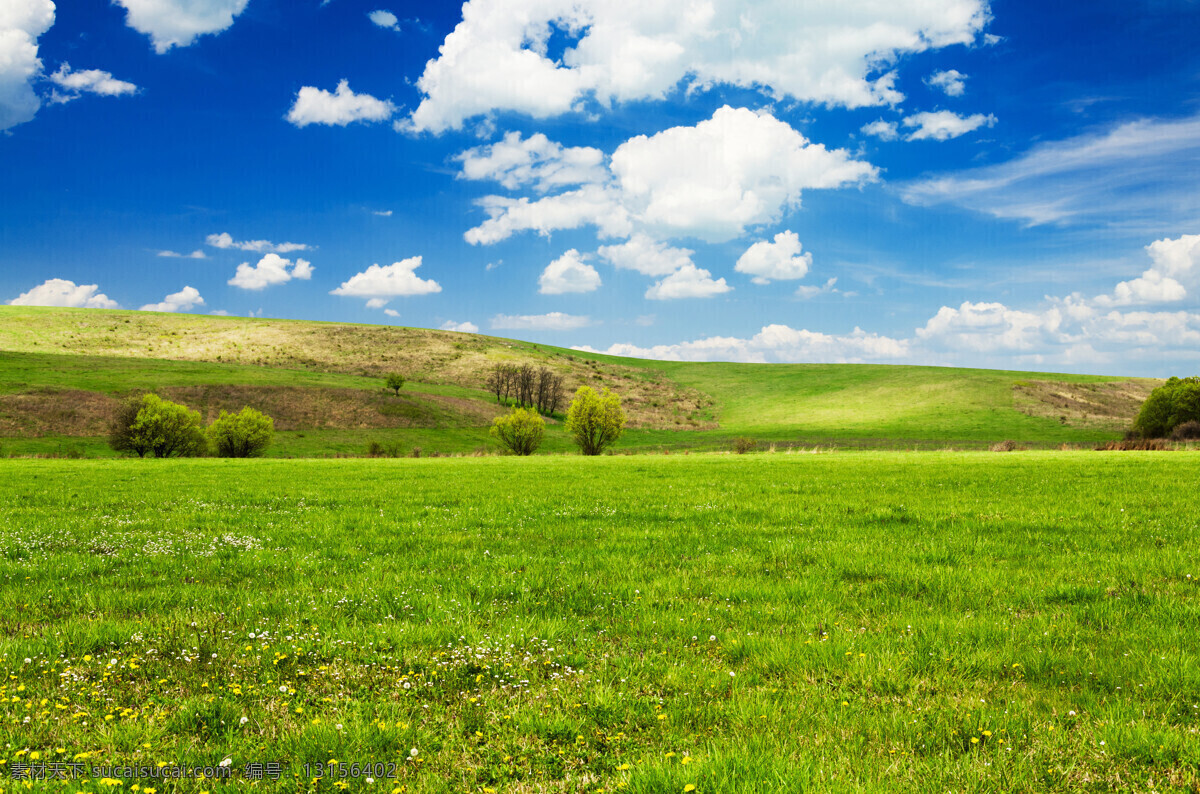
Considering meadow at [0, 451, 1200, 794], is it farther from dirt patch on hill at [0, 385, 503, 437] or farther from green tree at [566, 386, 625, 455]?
dirt patch on hill at [0, 385, 503, 437]

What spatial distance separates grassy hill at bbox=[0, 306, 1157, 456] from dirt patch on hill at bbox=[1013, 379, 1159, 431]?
1.96 ft

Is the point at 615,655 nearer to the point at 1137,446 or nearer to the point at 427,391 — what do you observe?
the point at 1137,446

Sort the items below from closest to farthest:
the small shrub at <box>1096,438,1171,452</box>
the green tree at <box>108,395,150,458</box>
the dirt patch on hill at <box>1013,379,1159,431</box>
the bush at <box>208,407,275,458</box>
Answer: the small shrub at <box>1096,438,1171,452</box>
the green tree at <box>108,395,150,458</box>
the bush at <box>208,407,275,458</box>
the dirt patch on hill at <box>1013,379,1159,431</box>

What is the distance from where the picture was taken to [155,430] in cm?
6481

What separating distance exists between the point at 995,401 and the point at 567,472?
118 m

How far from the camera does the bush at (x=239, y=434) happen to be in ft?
228

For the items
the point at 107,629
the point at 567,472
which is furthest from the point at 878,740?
the point at 567,472

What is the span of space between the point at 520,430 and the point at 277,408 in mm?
44587

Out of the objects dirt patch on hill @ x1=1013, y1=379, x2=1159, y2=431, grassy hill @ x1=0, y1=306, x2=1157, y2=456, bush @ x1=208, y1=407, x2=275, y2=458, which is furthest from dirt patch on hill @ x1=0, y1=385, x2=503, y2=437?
dirt patch on hill @ x1=1013, y1=379, x2=1159, y2=431

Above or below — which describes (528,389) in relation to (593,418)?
above

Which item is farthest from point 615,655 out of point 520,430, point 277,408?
point 277,408

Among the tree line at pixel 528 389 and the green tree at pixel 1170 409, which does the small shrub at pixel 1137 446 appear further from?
the tree line at pixel 528 389

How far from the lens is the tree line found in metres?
124

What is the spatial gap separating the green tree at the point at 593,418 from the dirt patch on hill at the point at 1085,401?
8419 cm
